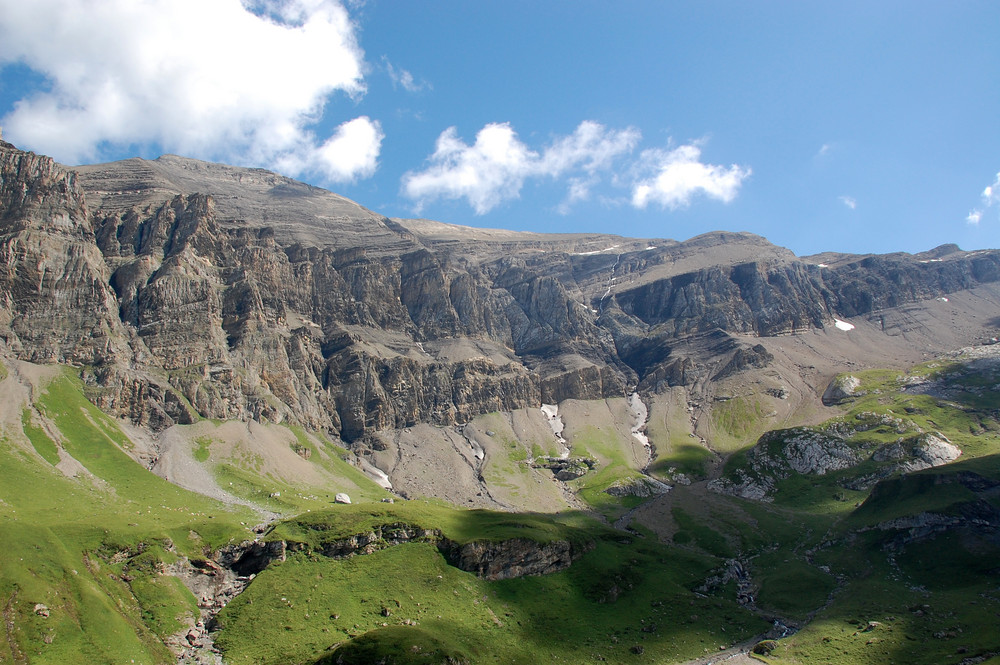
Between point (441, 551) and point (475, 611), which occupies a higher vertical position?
point (441, 551)

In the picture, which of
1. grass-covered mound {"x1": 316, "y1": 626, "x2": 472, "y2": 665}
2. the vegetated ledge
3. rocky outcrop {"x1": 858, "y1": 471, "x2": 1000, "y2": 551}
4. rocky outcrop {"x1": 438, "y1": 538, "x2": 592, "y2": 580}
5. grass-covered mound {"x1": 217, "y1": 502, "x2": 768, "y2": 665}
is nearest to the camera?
grass-covered mound {"x1": 316, "y1": 626, "x2": 472, "y2": 665}

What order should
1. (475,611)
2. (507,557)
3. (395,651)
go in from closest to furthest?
(395,651) → (475,611) → (507,557)

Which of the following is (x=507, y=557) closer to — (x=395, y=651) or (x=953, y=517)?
(x=395, y=651)

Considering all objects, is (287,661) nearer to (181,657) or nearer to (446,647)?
(181,657)

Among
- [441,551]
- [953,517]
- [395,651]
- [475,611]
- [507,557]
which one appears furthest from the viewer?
[953,517]

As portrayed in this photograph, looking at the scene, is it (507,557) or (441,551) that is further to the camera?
(507,557)

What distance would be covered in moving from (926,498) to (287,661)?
155m

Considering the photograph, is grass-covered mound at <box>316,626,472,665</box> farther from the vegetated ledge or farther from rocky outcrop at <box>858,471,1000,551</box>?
rocky outcrop at <box>858,471,1000,551</box>

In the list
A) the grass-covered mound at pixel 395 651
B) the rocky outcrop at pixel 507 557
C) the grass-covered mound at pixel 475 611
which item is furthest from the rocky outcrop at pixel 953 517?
the grass-covered mound at pixel 395 651

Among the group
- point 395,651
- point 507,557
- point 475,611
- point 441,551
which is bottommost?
point 475,611

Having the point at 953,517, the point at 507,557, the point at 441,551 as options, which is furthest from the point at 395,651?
the point at 953,517

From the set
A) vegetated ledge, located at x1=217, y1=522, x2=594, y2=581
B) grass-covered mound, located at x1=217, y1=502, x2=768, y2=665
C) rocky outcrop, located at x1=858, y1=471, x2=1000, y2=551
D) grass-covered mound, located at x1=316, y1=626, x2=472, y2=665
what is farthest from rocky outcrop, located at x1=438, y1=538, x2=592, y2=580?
rocky outcrop, located at x1=858, y1=471, x2=1000, y2=551

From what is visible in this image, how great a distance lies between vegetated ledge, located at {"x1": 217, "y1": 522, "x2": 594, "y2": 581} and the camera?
390 ft

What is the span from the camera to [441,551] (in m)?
129
